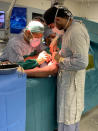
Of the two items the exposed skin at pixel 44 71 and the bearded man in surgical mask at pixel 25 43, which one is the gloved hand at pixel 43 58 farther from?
the bearded man in surgical mask at pixel 25 43

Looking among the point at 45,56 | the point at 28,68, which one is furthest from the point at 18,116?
the point at 45,56

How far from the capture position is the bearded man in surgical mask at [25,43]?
1659 millimetres

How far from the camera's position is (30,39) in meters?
1.70

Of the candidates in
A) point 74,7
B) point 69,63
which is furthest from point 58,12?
point 74,7

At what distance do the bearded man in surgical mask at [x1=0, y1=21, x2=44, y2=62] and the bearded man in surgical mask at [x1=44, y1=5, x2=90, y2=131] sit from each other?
9.9 inches

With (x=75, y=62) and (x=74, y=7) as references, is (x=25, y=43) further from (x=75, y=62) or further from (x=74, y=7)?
(x=74, y=7)

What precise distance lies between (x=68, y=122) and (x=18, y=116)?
57cm

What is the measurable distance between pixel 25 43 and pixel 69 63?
65cm

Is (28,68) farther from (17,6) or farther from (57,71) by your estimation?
(17,6)

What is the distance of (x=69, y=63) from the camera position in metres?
1.34

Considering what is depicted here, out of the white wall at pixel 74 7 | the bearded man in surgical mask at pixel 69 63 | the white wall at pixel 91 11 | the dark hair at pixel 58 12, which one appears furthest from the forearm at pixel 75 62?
the white wall at pixel 91 11

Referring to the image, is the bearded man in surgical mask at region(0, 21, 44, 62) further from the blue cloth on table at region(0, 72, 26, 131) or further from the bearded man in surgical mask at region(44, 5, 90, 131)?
the blue cloth on table at region(0, 72, 26, 131)

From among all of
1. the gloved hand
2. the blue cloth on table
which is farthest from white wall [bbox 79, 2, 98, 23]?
the blue cloth on table

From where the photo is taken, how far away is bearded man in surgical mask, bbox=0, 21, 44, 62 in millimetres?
1659
